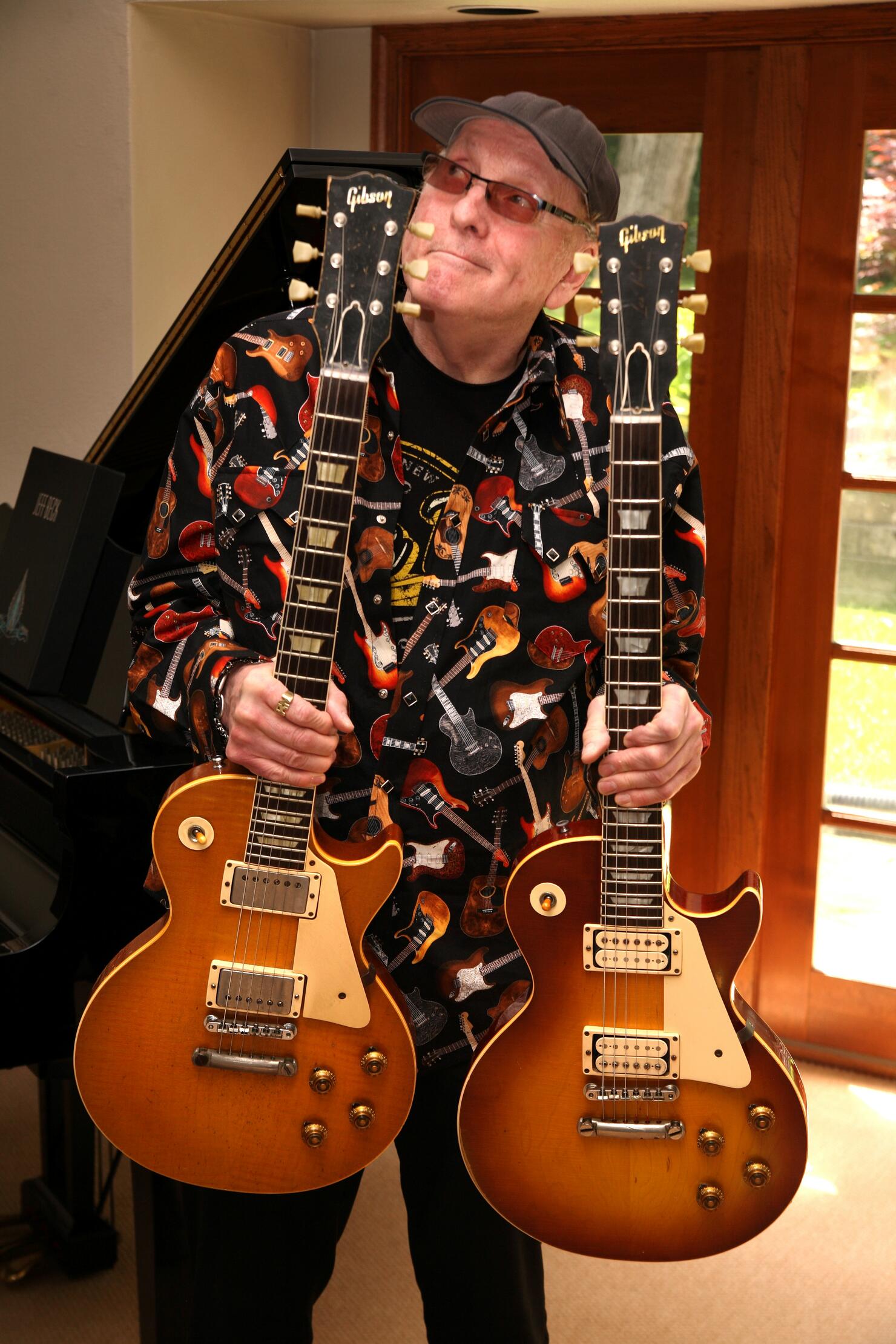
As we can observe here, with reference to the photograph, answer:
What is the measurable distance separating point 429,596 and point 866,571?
174cm

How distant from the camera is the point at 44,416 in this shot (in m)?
3.09

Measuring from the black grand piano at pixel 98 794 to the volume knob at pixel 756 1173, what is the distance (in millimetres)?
793

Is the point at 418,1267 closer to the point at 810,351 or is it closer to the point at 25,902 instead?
the point at 25,902

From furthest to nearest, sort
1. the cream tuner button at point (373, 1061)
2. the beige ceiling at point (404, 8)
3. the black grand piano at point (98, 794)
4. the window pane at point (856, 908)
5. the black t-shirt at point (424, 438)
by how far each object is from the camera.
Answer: the window pane at point (856, 908), the beige ceiling at point (404, 8), the black grand piano at point (98, 794), the black t-shirt at point (424, 438), the cream tuner button at point (373, 1061)

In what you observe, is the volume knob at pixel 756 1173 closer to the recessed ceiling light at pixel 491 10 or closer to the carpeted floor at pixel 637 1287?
the carpeted floor at pixel 637 1287

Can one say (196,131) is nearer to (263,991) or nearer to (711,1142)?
(263,991)

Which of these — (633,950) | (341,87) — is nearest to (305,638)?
(633,950)

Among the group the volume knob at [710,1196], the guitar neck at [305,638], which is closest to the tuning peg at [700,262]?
the guitar neck at [305,638]

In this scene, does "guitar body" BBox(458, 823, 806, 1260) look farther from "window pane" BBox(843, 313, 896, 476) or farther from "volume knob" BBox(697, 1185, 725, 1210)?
"window pane" BBox(843, 313, 896, 476)

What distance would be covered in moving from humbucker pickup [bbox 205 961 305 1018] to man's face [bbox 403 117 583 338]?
0.68 metres

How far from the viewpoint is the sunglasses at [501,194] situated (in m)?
1.32

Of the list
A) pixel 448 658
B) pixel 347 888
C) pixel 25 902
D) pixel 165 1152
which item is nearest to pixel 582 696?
pixel 448 658

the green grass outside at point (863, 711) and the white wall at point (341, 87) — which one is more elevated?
the white wall at point (341, 87)

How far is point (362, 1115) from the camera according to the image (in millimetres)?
1260
